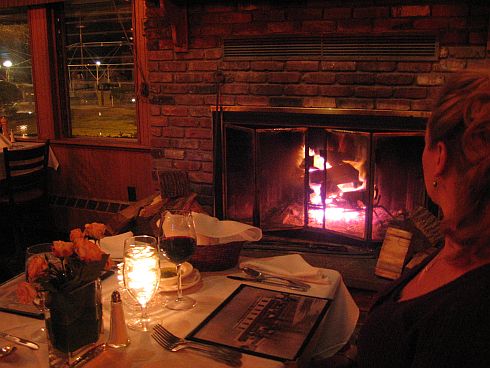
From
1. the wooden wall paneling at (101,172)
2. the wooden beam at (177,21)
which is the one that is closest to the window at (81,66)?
the wooden wall paneling at (101,172)

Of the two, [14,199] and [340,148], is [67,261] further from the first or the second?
[14,199]

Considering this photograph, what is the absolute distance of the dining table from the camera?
1052 millimetres

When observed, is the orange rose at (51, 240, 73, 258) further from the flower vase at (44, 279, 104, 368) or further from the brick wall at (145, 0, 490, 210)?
the brick wall at (145, 0, 490, 210)

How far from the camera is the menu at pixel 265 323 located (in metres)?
1.09

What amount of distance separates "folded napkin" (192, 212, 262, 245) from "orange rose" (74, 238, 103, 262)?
1.66 ft

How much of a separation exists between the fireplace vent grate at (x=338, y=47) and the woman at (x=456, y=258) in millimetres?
1895

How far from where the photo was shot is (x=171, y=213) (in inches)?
53.7

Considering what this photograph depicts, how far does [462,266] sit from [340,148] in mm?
2069

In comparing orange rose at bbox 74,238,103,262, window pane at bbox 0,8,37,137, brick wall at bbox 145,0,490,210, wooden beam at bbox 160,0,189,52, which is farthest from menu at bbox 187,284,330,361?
window pane at bbox 0,8,37,137

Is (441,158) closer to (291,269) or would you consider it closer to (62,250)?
(291,269)

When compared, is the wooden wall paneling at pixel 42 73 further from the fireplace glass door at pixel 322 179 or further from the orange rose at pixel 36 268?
the orange rose at pixel 36 268

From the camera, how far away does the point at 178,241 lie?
130 cm

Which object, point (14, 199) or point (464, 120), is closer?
point (464, 120)

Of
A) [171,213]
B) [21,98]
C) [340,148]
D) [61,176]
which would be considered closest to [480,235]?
[171,213]
